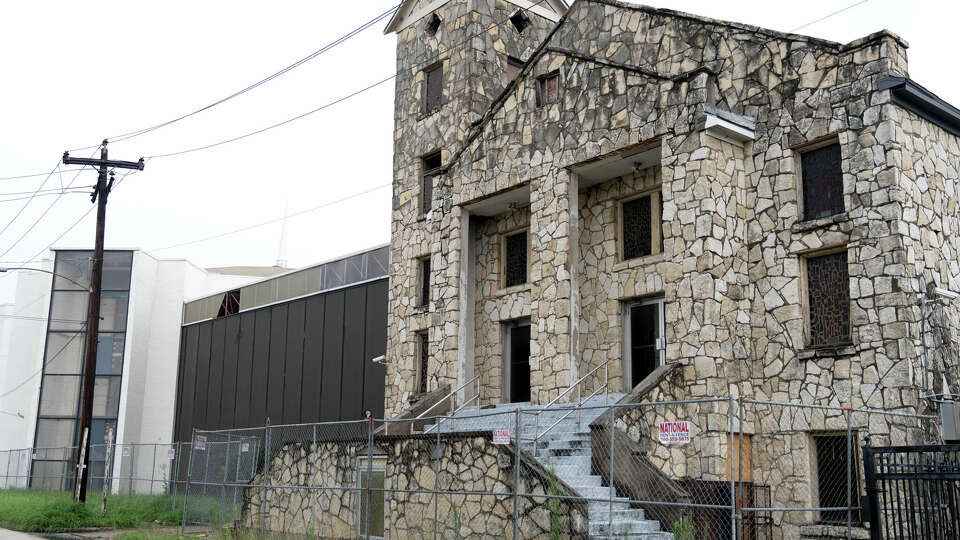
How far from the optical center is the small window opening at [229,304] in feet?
126

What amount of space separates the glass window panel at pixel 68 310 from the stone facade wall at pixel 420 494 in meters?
26.5

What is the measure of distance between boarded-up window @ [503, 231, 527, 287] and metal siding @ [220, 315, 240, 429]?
17497 millimetres

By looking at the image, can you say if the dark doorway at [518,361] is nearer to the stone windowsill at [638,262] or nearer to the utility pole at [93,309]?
the stone windowsill at [638,262]

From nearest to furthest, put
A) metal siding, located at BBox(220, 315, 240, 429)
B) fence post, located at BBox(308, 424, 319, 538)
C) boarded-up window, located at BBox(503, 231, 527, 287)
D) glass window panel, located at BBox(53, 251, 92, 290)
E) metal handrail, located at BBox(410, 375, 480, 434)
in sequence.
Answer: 1. fence post, located at BBox(308, 424, 319, 538)
2. metal handrail, located at BBox(410, 375, 480, 434)
3. boarded-up window, located at BBox(503, 231, 527, 287)
4. metal siding, located at BBox(220, 315, 240, 429)
5. glass window panel, located at BBox(53, 251, 92, 290)

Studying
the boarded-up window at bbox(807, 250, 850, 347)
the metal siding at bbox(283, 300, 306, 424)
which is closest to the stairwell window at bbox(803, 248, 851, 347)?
the boarded-up window at bbox(807, 250, 850, 347)

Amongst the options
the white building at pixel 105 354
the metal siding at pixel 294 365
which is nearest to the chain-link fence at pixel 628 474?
the metal siding at pixel 294 365

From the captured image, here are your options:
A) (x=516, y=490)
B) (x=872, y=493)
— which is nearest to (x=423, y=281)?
(x=516, y=490)

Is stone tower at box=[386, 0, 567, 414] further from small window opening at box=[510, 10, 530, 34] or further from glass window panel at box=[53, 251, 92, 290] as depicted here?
glass window panel at box=[53, 251, 92, 290]

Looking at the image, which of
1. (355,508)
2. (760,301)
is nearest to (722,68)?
(760,301)

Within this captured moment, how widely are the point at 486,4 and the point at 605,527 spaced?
16.4 metres

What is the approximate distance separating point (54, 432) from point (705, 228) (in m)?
36.1

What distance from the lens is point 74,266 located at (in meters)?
44.7

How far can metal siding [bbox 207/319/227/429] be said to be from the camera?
1517 inches

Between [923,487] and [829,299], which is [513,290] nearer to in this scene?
[829,299]
